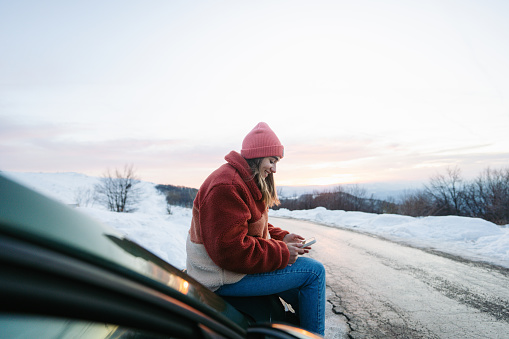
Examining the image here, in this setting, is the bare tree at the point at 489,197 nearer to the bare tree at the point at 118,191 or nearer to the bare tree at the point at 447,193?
the bare tree at the point at 447,193

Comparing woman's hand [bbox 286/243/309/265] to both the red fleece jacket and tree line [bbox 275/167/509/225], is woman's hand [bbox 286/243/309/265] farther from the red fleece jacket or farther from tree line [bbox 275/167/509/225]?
tree line [bbox 275/167/509/225]

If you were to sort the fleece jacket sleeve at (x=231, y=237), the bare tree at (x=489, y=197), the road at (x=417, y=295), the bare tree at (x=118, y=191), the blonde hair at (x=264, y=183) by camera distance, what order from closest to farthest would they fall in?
the fleece jacket sleeve at (x=231, y=237), the blonde hair at (x=264, y=183), the road at (x=417, y=295), the bare tree at (x=489, y=197), the bare tree at (x=118, y=191)

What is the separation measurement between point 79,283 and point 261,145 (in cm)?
189

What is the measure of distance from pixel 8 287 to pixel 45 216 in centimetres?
16

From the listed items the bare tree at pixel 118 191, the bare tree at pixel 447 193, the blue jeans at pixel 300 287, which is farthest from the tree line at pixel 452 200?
the bare tree at pixel 118 191

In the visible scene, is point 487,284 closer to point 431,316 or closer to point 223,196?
point 431,316

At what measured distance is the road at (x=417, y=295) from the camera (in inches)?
Result: 122

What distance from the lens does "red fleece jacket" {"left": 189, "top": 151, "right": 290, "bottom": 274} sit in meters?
1.81

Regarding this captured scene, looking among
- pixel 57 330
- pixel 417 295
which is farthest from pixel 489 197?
pixel 57 330

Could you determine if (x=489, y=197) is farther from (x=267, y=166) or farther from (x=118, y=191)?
(x=118, y=191)

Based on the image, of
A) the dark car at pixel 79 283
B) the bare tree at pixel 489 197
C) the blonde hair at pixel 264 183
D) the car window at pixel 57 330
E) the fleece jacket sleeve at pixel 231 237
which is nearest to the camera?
the dark car at pixel 79 283

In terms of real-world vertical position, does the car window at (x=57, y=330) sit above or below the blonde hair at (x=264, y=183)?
below

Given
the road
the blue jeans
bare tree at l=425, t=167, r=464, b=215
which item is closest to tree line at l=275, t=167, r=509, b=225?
bare tree at l=425, t=167, r=464, b=215

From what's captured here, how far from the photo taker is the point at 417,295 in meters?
4.04
